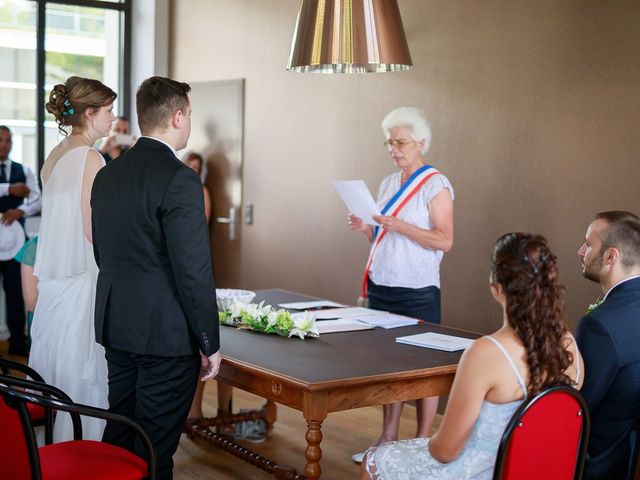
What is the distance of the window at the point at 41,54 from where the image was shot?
7.11 meters

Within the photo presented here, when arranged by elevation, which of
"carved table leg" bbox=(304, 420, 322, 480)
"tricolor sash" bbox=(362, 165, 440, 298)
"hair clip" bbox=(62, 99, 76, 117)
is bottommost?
"carved table leg" bbox=(304, 420, 322, 480)

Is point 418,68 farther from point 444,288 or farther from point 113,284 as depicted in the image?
point 113,284

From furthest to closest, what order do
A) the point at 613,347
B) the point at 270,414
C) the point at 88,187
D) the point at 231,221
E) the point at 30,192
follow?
the point at 231,221 < the point at 30,192 < the point at 270,414 < the point at 88,187 < the point at 613,347

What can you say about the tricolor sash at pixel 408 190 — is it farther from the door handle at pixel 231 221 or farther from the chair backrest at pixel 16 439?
the door handle at pixel 231 221

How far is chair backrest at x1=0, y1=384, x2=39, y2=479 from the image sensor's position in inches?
90.4

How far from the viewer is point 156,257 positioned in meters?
2.57

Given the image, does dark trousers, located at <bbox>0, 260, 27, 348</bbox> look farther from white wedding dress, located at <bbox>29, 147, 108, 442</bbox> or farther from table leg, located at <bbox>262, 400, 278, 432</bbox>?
white wedding dress, located at <bbox>29, 147, 108, 442</bbox>

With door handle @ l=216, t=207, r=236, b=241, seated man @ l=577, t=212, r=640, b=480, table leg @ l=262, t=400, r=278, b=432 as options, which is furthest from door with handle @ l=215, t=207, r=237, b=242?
seated man @ l=577, t=212, r=640, b=480

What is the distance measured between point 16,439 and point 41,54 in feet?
18.0

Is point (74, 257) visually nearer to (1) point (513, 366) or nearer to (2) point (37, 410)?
(2) point (37, 410)

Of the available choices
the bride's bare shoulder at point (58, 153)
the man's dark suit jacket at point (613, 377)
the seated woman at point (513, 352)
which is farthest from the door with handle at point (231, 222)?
the seated woman at point (513, 352)

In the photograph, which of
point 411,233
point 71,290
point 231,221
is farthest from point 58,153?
point 231,221

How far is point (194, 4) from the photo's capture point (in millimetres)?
7086

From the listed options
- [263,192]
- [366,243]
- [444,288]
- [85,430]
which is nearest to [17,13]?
[263,192]
